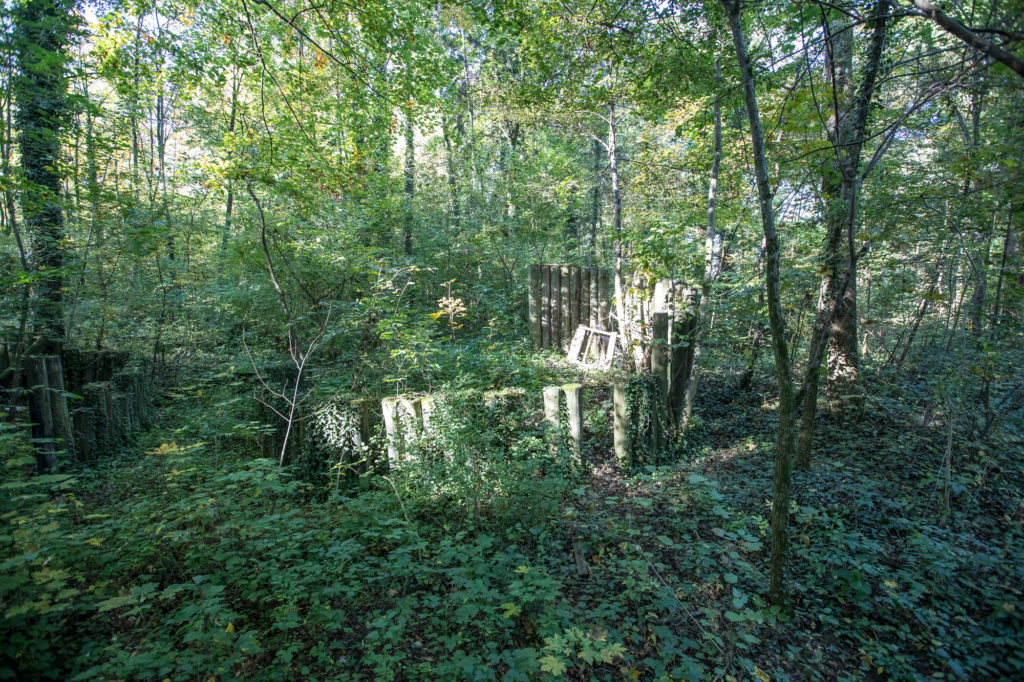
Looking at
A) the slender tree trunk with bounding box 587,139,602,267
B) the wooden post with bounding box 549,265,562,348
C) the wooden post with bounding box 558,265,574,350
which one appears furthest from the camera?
the slender tree trunk with bounding box 587,139,602,267

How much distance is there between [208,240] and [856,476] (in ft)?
49.4

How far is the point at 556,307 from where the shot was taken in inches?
333

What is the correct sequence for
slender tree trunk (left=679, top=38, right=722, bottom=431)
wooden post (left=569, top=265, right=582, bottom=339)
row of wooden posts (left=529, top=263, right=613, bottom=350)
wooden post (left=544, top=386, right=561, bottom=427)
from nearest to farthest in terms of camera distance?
wooden post (left=544, top=386, right=561, bottom=427), slender tree trunk (left=679, top=38, right=722, bottom=431), row of wooden posts (left=529, top=263, right=613, bottom=350), wooden post (left=569, top=265, right=582, bottom=339)

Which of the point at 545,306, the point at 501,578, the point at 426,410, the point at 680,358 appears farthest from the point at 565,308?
the point at 501,578

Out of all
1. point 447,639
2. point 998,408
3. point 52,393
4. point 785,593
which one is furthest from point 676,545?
point 52,393

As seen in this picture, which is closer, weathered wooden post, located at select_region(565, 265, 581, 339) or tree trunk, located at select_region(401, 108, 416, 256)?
weathered wooden post, located at select_region(565, 265, 581, 339)

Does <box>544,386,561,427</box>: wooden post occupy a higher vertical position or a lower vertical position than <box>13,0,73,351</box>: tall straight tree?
lower

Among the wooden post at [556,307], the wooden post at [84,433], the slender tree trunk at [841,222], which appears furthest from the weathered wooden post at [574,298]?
the wooden post at [84,433]

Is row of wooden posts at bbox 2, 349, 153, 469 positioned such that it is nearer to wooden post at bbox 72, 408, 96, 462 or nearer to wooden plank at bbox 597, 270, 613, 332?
wooden post at bbox 72, 408, 96, 462

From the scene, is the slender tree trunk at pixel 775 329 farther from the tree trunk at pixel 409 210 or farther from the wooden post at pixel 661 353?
the tree trunk at pixel 409 210

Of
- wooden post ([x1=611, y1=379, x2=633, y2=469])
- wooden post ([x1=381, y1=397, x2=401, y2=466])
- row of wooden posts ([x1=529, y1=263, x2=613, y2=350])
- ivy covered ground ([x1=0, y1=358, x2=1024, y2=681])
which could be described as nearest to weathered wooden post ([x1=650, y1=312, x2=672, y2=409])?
wooden post ([x1=611, y1=379, x2=633, y2=469])

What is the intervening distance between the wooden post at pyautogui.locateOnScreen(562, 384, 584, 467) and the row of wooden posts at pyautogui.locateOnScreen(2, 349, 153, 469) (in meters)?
5.15

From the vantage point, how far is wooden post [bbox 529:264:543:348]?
8.45m

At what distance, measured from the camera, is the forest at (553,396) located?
7.82 ft
